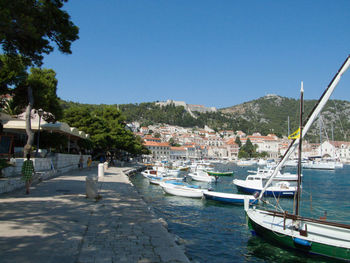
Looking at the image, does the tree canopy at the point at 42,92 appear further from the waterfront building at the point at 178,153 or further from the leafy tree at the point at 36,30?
the waterfront building at the point at 178,153

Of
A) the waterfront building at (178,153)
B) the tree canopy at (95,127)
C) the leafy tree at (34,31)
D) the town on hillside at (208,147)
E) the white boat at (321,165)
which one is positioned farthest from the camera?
the waterfront building at (178,153)

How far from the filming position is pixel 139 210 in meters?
10.7

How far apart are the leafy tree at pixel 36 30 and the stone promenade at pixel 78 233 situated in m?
→ 5.46

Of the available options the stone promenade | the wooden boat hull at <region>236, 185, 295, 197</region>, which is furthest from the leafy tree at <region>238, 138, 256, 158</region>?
the stone promenade

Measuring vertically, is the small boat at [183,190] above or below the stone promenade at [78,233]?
below

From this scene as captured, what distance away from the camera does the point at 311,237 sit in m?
9.98

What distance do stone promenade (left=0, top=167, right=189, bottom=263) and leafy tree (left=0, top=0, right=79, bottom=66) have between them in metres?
5.46

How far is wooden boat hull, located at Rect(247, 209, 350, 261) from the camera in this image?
9477mm

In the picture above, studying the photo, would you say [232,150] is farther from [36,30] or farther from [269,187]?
[36,30]

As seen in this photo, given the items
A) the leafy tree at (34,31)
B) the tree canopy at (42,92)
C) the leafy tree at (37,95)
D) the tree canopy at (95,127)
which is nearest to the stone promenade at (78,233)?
the leafy tree at (34,31)

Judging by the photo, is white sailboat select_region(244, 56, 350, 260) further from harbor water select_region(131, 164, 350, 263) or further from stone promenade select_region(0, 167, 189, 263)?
stone promenade select_region(0, 167, 189, 263)

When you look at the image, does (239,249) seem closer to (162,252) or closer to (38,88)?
(162,252)

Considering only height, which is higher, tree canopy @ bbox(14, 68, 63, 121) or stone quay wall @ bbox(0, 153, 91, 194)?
tree canopy @ bbox(14, 68, 63, 121)

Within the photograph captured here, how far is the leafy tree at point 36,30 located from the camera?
776 centimetres
